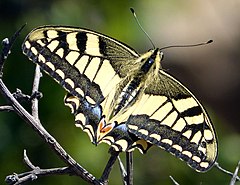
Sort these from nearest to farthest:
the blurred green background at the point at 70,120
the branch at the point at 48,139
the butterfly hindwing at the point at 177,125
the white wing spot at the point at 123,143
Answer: the branch at the point at 48,139 → the white wing spot at the point at 123,143 → the butterfly hindwing at the point at 177,125 → the blurred green background at the point at 70,120

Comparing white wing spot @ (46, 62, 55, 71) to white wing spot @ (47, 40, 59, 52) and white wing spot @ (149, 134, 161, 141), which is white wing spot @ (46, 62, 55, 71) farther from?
white wing spot @ (149, 134, 161, 141)

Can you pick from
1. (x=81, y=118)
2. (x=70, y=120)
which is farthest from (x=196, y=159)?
(x=70, y=120)

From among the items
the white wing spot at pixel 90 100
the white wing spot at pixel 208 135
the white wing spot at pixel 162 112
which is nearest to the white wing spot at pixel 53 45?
the white wing spot at pixel 90 100

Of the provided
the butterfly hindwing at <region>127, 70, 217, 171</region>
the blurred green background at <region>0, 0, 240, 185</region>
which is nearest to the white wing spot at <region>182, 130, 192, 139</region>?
the butterfly hindwing at <region>127, 70, 217, 171</region>

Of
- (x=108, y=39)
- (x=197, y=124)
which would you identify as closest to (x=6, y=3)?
(x=108, y=39)

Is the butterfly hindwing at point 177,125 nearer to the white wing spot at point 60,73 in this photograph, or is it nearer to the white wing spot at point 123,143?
the white wing spot at point 123,143

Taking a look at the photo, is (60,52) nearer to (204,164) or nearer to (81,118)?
(81,118)

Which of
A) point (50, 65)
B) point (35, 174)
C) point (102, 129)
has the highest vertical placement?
point (50, 65)

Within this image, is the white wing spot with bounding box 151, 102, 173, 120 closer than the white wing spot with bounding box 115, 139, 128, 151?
No
